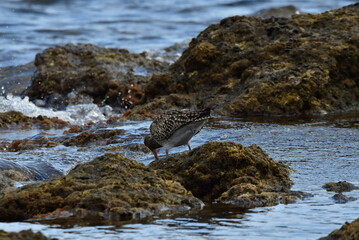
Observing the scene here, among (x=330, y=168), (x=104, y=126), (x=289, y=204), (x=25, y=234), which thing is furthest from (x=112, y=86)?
(x=25, y=234)

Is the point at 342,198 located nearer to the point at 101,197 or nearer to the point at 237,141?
the point at 101,197

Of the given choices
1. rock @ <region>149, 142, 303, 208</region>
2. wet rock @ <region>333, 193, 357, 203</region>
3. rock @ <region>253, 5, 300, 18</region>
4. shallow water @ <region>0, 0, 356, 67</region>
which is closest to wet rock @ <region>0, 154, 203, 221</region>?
rock @ <region>149, 142, 303, 208</region>

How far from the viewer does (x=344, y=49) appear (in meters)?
12.9

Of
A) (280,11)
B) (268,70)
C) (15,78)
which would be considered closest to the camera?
(268,70)

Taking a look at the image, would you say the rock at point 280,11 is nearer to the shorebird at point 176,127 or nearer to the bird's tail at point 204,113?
the shorebird at point 176,127

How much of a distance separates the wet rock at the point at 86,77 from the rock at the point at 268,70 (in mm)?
1243

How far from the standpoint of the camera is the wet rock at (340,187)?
745 cm

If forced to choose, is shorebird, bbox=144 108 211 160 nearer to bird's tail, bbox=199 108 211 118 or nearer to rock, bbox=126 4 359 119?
bird's tail, bbox=199 108 211 118

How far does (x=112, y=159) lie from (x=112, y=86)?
810 cm

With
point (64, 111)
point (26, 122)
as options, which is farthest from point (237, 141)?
point (64, 111)

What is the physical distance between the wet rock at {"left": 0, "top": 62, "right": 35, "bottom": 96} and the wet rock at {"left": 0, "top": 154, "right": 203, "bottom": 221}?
34.0 ft

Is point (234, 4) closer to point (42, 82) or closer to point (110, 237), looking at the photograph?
point (42, 82)

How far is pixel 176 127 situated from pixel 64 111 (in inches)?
242

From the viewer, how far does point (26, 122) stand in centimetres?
1348
